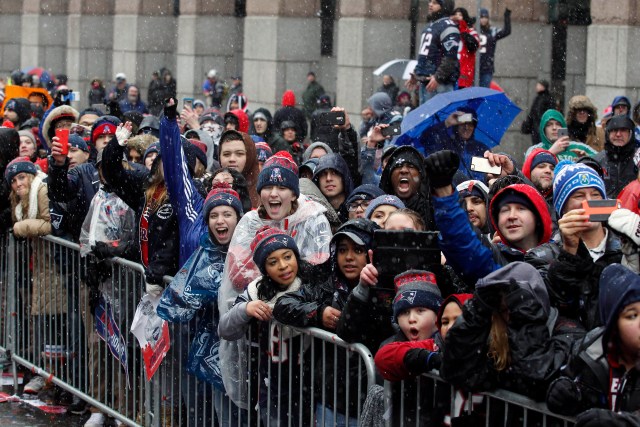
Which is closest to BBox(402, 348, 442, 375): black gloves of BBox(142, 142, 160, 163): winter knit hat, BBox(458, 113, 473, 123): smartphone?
BBox(142, 142, 160, 163): winter knit hat

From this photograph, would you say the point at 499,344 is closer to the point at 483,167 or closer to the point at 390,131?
the point at 483,167

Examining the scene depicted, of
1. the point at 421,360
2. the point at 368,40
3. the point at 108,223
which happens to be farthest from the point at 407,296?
the point at 368,40

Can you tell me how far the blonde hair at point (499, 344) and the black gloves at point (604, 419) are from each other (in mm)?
563

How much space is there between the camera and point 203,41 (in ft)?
93.9

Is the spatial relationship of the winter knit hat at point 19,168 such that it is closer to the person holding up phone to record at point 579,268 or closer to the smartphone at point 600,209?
the person holding up phone to record at point 579,268

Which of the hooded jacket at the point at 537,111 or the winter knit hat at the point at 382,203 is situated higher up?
the hooded jacket at the point at 537,111

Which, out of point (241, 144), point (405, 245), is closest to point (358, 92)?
point (241, 144)

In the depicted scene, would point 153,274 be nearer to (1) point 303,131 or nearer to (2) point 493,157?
(2) point 493,157

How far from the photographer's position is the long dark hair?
22.1 ft

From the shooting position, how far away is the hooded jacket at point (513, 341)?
193 inches

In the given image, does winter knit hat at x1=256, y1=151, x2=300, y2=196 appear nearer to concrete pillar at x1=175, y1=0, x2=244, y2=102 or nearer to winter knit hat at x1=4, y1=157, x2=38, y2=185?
winter knit hat at x1=4, y1=157, x2=38, y2=185

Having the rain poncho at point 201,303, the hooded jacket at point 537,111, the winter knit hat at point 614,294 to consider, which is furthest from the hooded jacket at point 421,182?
the hooded jacket at point 537,111

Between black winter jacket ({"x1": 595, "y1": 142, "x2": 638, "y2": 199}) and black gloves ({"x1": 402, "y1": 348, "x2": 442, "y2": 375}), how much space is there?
191 inches

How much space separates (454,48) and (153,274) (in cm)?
595
